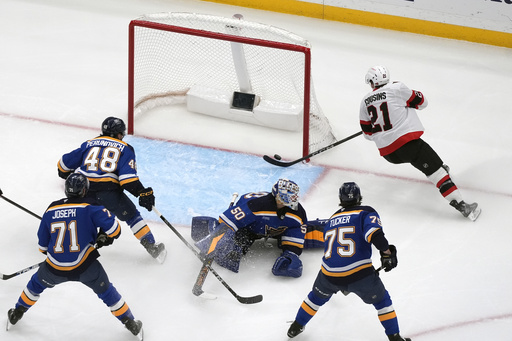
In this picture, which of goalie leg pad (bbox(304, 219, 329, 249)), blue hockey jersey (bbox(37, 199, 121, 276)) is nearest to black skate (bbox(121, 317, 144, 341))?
blue hockey jersey (bbox(37, 199, 121, 276))

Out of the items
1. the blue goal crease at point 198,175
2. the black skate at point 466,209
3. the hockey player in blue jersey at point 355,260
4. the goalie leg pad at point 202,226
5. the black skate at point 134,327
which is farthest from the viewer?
the blue goal crease at point 198,175

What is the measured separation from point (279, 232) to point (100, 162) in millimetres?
1046

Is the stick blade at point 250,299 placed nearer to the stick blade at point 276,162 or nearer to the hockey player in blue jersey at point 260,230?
the hockey player in blue jersey at point 260,230

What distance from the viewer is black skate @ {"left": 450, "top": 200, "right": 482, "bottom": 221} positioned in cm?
516

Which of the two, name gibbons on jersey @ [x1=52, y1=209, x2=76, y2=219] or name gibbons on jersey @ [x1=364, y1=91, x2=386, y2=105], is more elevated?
name gibbons on jersey @ [x1=364, y1=91, x2=386, y2=105]

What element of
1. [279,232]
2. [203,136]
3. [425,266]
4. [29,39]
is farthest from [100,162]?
[29,39]

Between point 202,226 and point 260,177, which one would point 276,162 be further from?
point 202,226

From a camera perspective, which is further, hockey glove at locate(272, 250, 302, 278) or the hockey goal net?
the hockey goal net

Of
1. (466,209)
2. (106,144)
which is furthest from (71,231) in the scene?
(466,209)

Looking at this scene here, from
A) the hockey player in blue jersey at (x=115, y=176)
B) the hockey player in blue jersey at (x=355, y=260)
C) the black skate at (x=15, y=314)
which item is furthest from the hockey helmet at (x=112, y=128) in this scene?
the hockey player in blue jersey at (x=355, y=260)

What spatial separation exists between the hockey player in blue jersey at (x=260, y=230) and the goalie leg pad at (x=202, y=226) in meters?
0.09

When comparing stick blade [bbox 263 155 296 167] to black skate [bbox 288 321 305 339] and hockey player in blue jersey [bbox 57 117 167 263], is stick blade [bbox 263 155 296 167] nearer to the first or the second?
hockey player in blue jersey [bbox 57 117 167 263]

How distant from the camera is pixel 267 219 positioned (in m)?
4.70

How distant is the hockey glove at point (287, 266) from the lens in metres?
4.66
